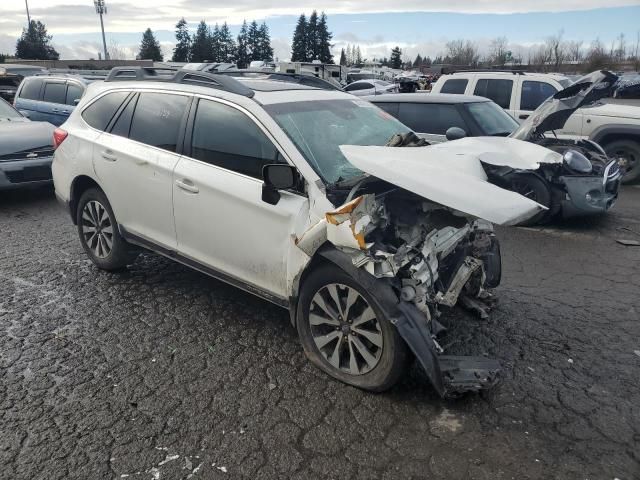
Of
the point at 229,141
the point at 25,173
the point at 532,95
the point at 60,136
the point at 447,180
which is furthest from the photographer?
the point at 532,95

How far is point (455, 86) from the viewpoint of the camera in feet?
32.8

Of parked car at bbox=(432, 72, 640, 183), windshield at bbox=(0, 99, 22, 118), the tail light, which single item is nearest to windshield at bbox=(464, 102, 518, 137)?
parked car at bbox=(432, 72, 640, 183)

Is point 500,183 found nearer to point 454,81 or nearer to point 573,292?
point 573,292

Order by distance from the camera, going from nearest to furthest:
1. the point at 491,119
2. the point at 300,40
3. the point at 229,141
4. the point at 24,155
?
1. the point at 229,141
2. the point at 24,155
3. the point at 491,119
4. the point at 300,40

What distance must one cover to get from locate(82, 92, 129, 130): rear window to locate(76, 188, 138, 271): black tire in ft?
2.05

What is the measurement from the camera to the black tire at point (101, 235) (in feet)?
15.6

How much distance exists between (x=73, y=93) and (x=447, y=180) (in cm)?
994

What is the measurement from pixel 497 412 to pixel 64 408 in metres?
2.52

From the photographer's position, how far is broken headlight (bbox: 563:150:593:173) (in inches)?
254

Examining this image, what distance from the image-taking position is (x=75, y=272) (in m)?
5.10

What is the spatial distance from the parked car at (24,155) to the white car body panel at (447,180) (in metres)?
6.08

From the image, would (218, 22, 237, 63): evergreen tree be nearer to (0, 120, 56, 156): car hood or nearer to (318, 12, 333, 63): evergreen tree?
(318, 12, 333, 63): evergreen tree

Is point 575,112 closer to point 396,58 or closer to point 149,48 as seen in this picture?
point 149,48

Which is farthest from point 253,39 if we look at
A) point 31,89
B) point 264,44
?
point 31,89
